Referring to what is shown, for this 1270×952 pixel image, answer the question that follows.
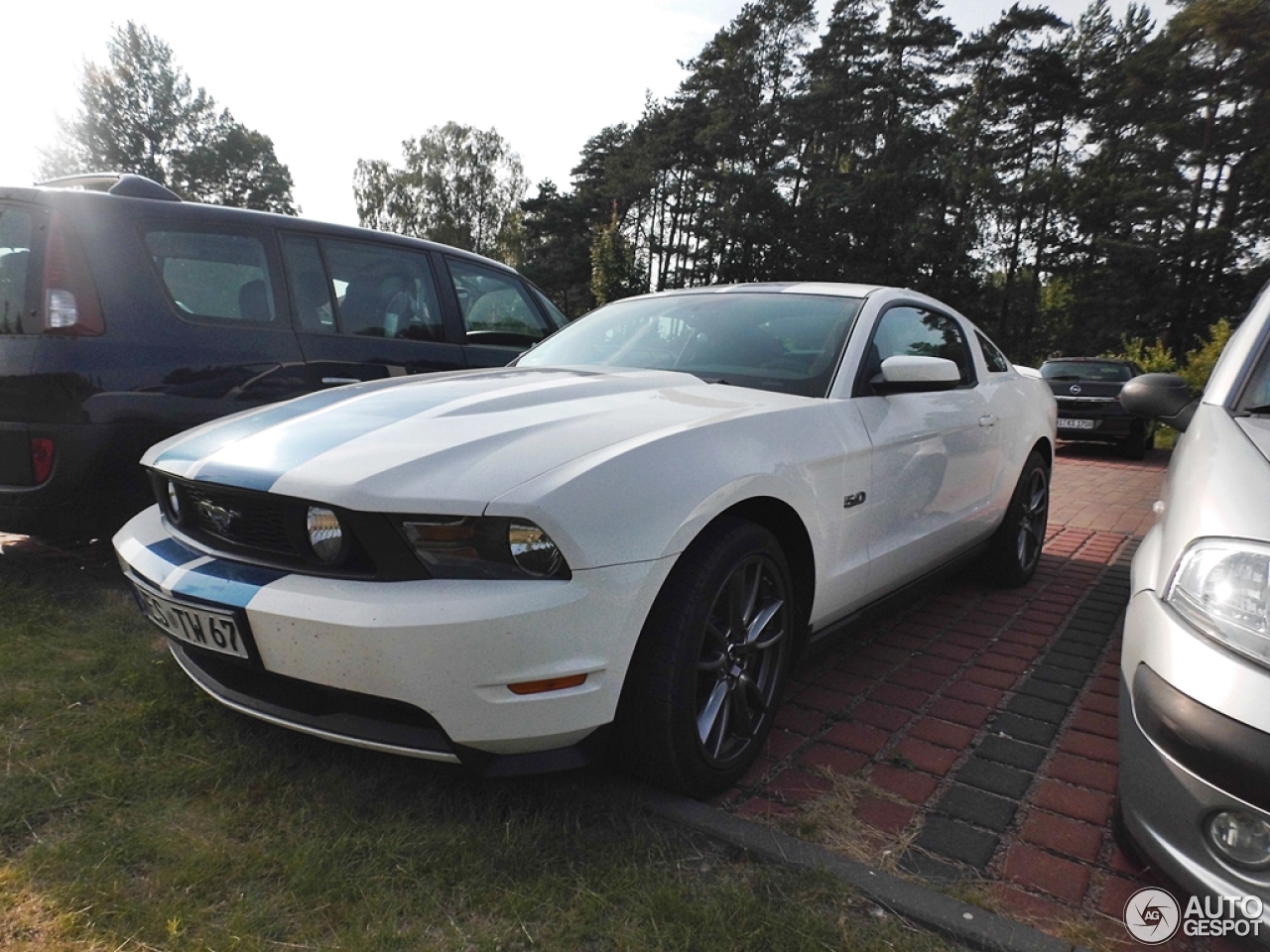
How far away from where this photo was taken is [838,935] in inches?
63.9

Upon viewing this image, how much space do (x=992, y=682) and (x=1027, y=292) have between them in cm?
4001

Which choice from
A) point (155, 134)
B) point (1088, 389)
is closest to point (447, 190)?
point (155, 134)

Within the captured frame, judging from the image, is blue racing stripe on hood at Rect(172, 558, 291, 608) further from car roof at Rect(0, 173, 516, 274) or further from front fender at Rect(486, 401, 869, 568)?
car roof at Rect(0, 173, 516, 274)

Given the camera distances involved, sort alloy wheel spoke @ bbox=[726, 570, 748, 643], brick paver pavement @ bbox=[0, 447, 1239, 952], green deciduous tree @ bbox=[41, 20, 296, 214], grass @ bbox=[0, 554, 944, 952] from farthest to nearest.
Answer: green deciduous tree @ bbox=[41, 20, 296, 214] → alloy wheel spoke @ bbox=[726, 570, 748, 643] → brick paver pavement @ bbox=[0, 447, 1239, 952] → grass @ bbox=[0, 554, 944, 952]

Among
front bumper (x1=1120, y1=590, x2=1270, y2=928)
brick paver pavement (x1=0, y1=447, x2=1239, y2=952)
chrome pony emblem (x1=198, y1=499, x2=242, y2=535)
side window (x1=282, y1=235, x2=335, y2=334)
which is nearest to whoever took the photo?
front bumper (x1=1120, y1=590, x2=1270, y2=928)

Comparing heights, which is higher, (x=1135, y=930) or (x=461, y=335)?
(x=461, y=335)

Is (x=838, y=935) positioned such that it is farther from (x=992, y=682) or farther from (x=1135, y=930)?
(x=992, y=682)

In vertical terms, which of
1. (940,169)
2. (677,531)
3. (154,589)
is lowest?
(154,589)

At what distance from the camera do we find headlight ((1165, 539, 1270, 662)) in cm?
146

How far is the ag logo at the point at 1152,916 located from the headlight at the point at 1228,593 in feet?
2.14

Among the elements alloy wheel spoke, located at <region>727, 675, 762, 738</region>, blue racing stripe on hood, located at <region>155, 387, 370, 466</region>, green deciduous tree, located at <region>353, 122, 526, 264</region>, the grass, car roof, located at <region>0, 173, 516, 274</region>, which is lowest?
the grass

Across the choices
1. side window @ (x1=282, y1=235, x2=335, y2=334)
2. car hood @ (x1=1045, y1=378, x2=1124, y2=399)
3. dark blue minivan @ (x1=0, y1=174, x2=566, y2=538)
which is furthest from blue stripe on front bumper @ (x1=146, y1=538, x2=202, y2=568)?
car hood @ (x1=1045, y1=378, x2=1124, y2=399)

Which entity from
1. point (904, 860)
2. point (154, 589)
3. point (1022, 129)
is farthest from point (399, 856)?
point (1022, 129)

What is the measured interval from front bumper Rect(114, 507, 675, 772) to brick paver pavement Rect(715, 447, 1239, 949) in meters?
0.67
